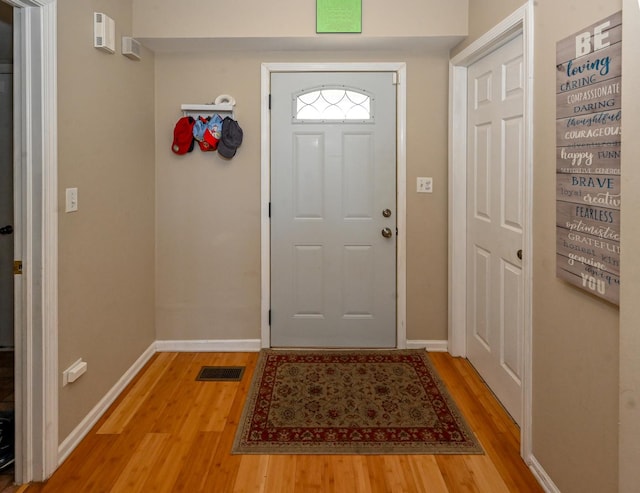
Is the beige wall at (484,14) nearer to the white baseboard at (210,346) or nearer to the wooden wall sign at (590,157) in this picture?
the wooden wall sign at (590,157)

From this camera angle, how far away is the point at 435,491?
6.74 feet

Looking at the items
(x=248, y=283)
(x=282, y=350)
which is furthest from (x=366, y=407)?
(x=248, y=283)

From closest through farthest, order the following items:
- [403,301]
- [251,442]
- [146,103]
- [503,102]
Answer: [251,442], [503,102], [146,103], [403,301]

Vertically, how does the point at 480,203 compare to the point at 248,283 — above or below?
above

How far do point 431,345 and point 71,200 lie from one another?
254 cm

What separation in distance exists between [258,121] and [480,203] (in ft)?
5.27

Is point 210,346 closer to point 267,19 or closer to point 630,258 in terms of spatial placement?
point 267,19

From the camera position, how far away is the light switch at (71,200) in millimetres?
2311

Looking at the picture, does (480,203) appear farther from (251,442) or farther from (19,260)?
(19,260)

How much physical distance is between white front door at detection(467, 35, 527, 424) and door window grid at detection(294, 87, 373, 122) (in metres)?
0.73

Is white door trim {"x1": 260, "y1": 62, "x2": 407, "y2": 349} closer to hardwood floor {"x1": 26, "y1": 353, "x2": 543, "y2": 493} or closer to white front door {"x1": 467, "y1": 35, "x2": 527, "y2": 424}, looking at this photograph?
white front door {"x1": 467, "y1": 35, "x2": 527, "y2": 424}

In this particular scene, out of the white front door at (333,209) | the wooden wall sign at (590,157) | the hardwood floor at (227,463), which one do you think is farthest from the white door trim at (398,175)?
the wooden wall sign at (590,157)

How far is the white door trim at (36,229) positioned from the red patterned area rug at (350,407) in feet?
2.81

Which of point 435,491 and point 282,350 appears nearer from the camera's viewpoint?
point 435,491
